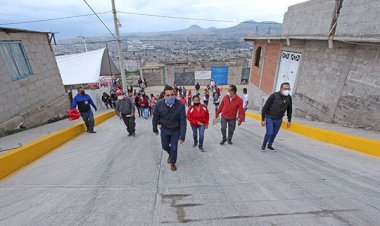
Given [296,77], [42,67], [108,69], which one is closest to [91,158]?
[42,67]

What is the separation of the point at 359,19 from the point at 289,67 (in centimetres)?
528

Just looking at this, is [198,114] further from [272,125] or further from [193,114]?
[272,125]

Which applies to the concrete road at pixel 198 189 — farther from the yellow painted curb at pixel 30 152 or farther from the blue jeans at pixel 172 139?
the blue jeans at pixel 172 139

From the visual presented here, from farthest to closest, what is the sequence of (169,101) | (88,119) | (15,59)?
(15,59) < (88,119) < (169,101)

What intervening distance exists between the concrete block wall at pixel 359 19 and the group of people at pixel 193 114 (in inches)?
160

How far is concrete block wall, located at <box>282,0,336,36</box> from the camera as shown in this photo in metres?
9.02

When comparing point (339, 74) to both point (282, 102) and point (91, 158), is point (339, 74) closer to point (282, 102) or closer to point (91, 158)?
point (282, 102)

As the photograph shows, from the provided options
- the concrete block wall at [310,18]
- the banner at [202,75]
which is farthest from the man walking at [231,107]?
the banner at [202,75]

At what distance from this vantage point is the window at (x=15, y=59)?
25.9 feet

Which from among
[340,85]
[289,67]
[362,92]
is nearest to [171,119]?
[362,92]

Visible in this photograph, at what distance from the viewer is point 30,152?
5207 millimetres

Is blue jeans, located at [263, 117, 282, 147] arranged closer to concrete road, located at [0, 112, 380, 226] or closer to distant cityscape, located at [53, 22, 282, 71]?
concrete road, located at [0, 112, 380, 226]

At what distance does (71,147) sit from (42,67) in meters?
5.91

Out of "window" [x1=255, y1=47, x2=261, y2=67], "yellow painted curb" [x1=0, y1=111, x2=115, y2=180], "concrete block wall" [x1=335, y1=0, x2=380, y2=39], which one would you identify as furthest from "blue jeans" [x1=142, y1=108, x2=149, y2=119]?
"window" [x1=255, y1=47, x2=261, y2=67]
